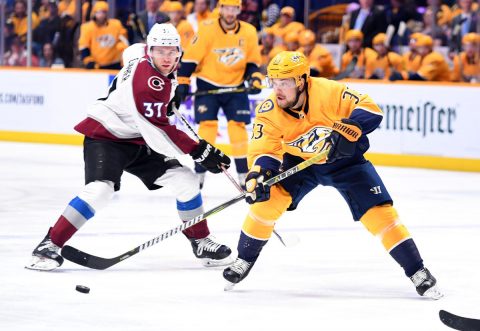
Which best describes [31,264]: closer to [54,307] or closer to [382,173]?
[54,307]

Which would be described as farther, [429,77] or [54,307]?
[429,77]

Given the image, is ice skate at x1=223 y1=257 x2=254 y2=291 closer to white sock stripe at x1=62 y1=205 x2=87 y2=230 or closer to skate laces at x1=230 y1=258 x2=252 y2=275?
skate laces at x1=230 y1=258 x2=252 y2=275

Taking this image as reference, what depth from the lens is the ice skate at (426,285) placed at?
177 inches

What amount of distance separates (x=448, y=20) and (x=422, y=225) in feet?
11.7

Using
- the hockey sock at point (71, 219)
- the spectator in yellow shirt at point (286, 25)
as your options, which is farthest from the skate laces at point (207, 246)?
the spectator in yellow shirt at point (286, 25)

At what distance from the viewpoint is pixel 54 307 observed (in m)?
4.27

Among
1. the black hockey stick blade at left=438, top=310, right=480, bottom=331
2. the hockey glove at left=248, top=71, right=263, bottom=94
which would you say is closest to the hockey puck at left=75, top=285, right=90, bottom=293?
the black hockey stick blade at left=438, top=310, right=480, bottom=331

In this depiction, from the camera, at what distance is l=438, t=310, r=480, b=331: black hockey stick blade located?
3809mm

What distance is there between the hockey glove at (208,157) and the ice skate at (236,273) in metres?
0.50

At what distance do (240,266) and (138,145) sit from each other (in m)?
0.82

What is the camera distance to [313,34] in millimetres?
10539

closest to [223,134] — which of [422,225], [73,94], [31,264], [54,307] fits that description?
[73,94]

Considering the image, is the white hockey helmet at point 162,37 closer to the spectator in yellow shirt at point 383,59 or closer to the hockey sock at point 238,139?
the hockey sock at point 238,139

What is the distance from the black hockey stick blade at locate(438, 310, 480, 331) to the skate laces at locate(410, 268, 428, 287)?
21.7 inches
